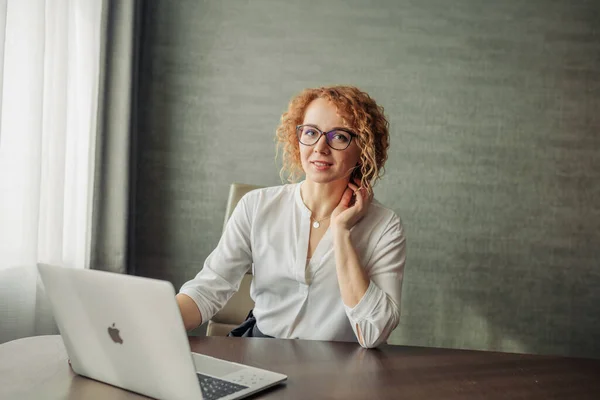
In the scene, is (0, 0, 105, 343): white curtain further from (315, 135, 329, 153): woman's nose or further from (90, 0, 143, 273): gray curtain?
(315, 135, 329, 153): woman's nose

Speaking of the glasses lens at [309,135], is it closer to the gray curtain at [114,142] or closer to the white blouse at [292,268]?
the white blouse at [292,268]

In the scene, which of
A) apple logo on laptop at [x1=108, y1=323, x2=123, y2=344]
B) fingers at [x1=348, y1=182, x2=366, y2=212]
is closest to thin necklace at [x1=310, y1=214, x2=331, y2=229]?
fingers at [x1=348, y1=182, x2=366, y2=212]

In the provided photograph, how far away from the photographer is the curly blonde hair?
166cm

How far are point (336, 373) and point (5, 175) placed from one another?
1.28 m

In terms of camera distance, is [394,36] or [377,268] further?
[394,36]

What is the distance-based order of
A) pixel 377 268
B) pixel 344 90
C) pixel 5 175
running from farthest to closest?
pixel 5 175 < pixel 344 90 < pixel 377 268

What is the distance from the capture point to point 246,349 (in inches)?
49.8

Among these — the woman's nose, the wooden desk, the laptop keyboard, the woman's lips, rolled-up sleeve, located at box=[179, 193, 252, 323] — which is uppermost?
the woman's nose

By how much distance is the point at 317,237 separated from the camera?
5.50 feet

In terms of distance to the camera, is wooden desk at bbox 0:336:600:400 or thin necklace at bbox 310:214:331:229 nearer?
wooden desk at bbox 0:336:600:400

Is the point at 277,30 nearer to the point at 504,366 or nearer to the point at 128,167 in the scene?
the point at 128,167

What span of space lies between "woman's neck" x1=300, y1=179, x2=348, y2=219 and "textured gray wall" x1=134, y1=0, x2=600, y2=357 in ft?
2.79

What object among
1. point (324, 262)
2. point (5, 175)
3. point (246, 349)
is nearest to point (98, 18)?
point (5, 175)

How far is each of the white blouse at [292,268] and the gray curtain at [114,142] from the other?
78 centimetres
